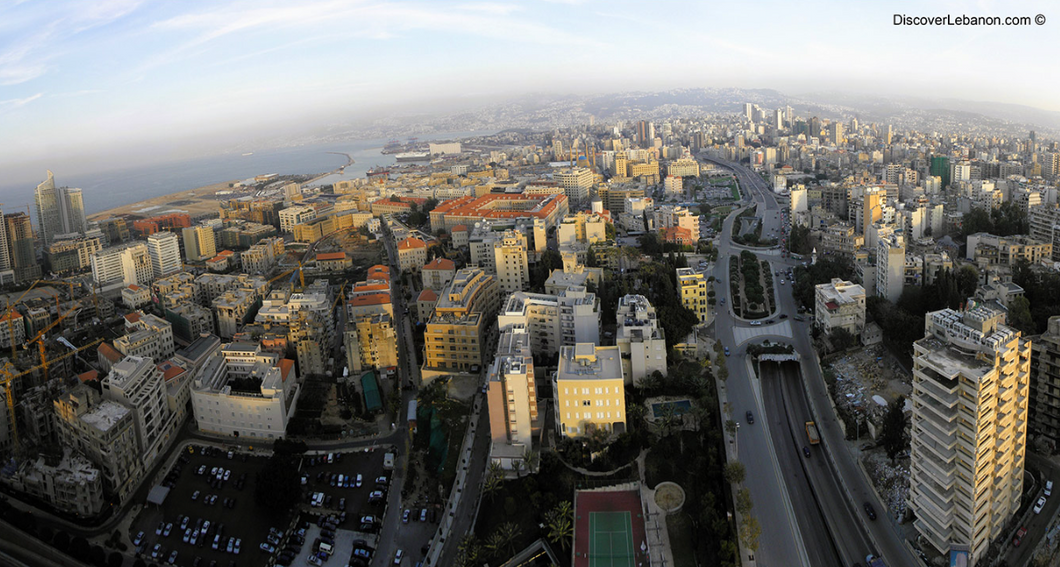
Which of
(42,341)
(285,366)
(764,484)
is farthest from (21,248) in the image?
(764,484)

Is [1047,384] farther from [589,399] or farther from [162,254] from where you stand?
[162,254]

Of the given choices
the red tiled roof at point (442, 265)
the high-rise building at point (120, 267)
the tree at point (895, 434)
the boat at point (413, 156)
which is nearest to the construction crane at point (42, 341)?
the high-rise building at point (120, 267)

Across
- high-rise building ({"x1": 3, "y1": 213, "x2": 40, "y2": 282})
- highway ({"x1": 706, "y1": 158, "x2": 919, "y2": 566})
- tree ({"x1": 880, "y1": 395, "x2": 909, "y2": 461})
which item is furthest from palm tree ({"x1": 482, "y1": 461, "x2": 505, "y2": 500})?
high-rise building ({"x1": 3, "y1": 213, "x2": 40, "y2": 282})

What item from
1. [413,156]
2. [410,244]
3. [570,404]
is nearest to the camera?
[570,404]

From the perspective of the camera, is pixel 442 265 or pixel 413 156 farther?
pixel 413 156

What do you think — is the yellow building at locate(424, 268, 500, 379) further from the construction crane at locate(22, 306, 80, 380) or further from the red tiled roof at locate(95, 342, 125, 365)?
the construction crane at locate(22, 306, 80, 380)

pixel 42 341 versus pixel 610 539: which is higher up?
pixel 42 341

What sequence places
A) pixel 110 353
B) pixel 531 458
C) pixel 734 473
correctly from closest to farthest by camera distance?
pixel 734 473 → pixel 531 458 → pixel 110 353

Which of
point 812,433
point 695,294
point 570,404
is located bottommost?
point 812,433
